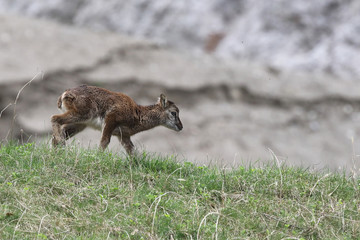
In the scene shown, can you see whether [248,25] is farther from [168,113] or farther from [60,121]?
[60,121]

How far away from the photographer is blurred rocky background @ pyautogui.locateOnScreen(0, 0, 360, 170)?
19266 mm

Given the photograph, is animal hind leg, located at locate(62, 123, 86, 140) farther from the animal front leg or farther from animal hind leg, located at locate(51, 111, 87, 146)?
the animal front leg

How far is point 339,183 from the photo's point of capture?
324 inches

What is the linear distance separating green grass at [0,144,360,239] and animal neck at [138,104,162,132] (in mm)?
1771

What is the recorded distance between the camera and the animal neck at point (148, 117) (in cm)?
1041

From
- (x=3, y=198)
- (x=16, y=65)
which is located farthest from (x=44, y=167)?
(x=16, y=65)

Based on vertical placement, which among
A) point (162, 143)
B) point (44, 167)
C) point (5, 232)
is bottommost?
point (5, 232)

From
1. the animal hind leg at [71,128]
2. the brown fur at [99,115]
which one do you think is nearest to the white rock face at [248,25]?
the brown fur at [99,115]

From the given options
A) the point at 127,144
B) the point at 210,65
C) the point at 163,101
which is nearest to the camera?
the point at 127,144

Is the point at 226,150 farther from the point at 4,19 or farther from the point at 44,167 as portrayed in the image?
the point at 44,167

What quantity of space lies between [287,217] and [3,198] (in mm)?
3119

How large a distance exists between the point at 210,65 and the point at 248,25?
1.97 meters

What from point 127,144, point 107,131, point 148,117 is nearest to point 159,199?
point 107,131

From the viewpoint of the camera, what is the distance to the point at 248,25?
72.5 ft
